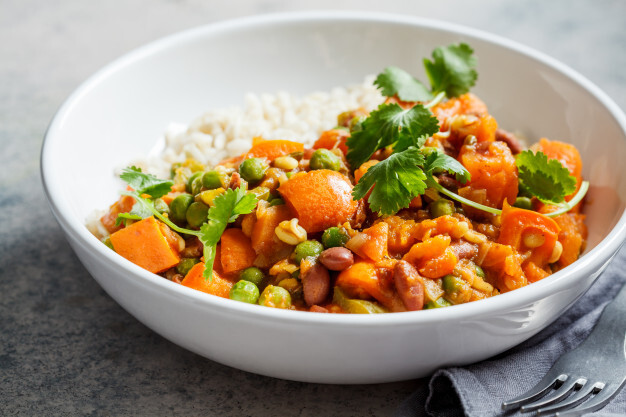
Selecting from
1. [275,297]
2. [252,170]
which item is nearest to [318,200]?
[252,170]

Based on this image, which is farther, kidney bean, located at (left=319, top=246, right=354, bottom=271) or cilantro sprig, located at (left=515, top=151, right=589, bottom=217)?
cilantro sprig, located at (left=515, top=151, right=589, bottom=217)

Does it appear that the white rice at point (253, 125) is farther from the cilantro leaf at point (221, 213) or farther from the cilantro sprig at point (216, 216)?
the cilantro leaf at point (221, 213)

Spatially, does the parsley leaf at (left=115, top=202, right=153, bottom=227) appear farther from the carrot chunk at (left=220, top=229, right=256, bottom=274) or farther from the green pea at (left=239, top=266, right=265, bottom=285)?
the green pea at (left=239, top=266, right=265, bottom=285)

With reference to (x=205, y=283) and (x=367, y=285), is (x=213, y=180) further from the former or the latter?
(x=367, y=285)

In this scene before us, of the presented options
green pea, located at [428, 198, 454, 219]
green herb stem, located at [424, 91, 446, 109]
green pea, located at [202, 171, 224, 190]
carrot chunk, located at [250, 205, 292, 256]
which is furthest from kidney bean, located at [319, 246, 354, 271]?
green herb stem, located at [424, 91, 446, 109]

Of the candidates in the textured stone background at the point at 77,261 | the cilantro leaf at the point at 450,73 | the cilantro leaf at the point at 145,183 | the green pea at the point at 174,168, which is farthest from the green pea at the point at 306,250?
the cilantro leaf at the point at 450,73

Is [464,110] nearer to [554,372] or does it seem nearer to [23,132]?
[554,372]

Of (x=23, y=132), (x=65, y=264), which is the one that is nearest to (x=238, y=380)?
(x=65, y=264)
